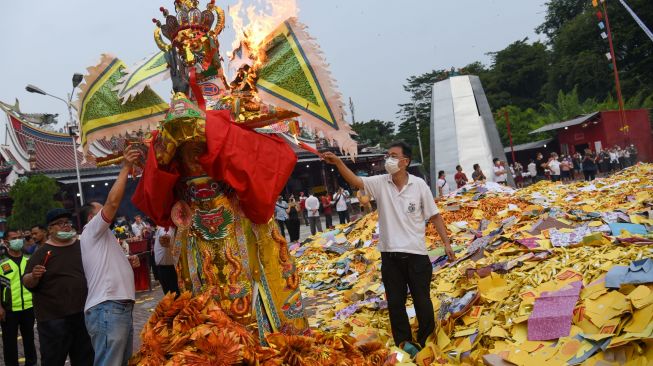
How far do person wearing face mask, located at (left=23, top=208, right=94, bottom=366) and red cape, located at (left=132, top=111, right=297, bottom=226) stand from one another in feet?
3.52

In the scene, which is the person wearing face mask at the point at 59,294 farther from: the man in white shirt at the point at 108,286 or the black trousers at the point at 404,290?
the black trousers at the point at 404,290

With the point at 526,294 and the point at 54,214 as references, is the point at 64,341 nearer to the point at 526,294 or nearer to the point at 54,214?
the point at 54,214

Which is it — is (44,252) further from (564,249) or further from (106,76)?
(564,249)

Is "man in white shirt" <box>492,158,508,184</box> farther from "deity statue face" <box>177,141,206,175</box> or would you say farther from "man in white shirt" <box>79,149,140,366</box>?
"man in white shirt" <box>79,149,140,366</box>

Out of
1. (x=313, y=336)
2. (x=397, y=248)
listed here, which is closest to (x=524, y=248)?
(x=397, y=248)

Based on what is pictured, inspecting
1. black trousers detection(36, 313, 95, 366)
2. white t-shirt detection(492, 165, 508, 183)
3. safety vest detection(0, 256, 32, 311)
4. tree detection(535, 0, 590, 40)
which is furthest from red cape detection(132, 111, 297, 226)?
tree detection(535, 0, 590, 40)

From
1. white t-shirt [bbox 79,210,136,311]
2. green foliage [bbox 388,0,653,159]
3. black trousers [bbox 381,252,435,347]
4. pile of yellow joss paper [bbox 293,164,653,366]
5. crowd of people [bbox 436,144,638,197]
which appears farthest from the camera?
green foliage [bbox 388,0,653,159]

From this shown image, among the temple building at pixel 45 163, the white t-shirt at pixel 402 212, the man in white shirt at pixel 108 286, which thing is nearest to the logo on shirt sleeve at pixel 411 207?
the white t-shirt at pixel 402 212

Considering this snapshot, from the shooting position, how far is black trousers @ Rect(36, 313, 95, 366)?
4.37m

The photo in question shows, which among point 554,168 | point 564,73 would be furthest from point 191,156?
point 564,73

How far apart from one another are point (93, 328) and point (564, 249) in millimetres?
4699

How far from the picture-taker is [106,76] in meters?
4.33

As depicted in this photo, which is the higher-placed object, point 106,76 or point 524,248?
point 106,76

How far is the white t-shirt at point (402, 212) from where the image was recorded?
465 centimetres
